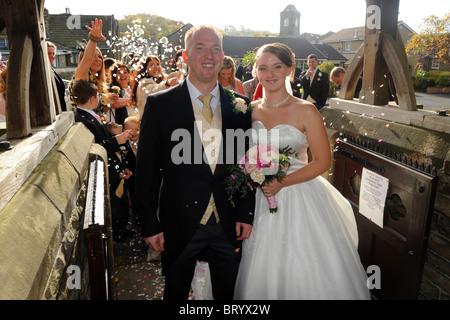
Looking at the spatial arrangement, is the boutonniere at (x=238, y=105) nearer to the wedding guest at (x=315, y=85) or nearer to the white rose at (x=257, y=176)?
the white rose at (x=257, y=176)

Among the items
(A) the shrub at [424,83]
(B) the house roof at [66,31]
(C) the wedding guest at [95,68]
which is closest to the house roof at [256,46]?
(B) the house roof at [66,31]

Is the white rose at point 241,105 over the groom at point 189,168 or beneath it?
over

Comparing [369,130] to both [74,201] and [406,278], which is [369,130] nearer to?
[406,278]

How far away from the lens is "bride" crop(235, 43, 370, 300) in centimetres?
274

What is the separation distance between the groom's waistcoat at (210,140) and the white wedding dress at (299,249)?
61 centimetres

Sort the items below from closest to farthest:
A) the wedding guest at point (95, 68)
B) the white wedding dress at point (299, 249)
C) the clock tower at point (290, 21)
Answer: the white wedding dress at point (299, 249), the wedding guest at point (95, 68), the clock tower at point (290, 21)

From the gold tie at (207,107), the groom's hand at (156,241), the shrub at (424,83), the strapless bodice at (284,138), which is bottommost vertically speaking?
the groom's hand at (156,241)

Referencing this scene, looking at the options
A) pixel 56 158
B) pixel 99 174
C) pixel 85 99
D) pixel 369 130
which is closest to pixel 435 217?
pixel 369 130

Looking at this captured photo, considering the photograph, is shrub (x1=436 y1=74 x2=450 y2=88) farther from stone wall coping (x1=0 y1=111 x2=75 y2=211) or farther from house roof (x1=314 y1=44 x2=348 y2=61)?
stone wall coping (x1=0 y1=111 x2=75 y2=211)

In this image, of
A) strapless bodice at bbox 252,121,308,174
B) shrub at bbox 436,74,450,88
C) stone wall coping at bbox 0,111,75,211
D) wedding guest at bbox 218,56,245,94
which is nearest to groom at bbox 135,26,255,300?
strapless bodice at bbox 252,121,308,174

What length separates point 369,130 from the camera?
11.7ft

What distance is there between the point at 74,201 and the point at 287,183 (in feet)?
5.89

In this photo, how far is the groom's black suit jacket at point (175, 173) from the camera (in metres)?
2.43

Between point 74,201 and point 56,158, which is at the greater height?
point 56,158
